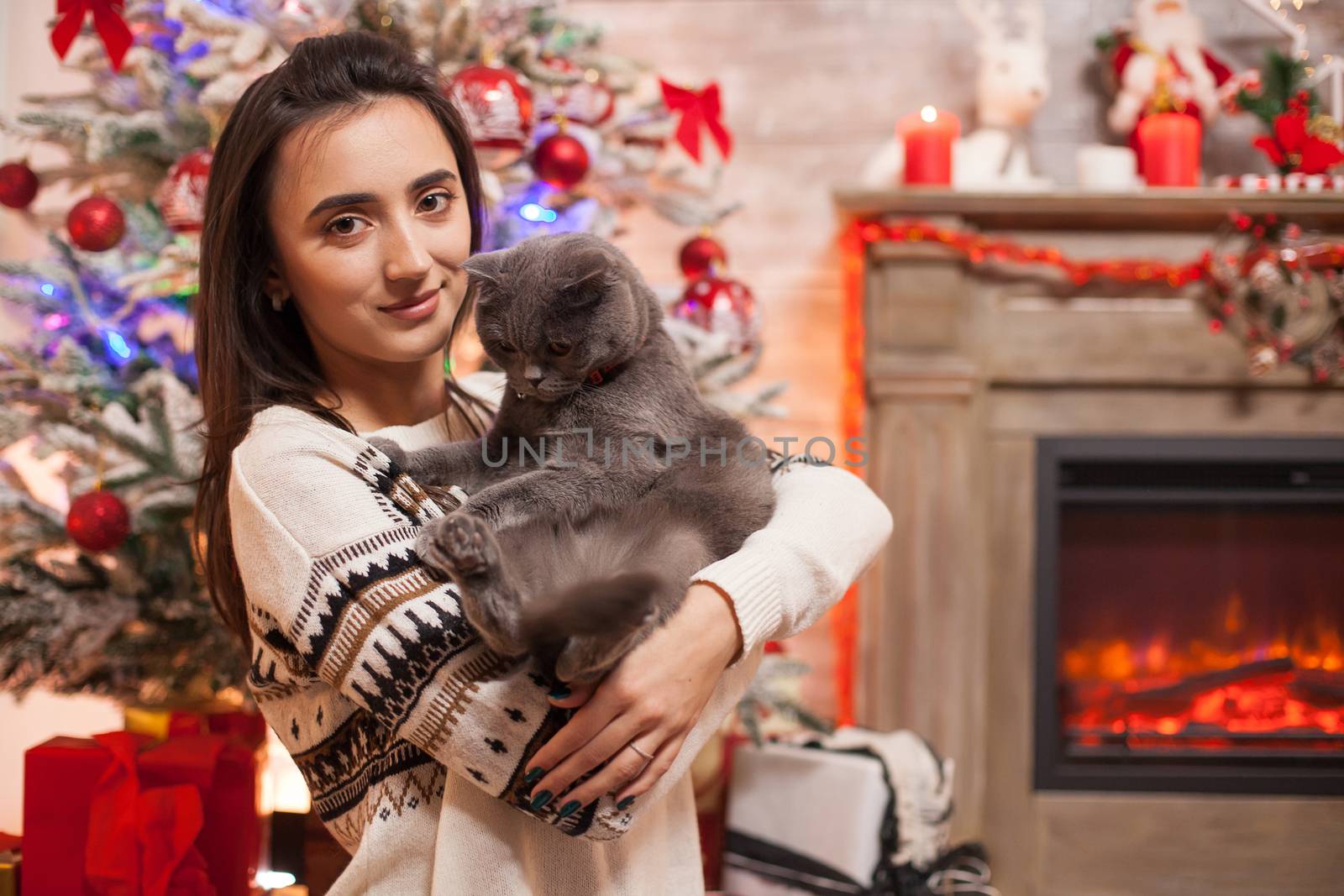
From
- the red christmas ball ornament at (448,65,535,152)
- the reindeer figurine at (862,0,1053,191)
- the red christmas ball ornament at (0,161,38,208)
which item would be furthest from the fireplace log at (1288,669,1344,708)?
the red christmas ball ornament at (0,161,38,208)

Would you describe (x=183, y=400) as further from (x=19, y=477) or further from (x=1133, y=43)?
(x=1133, y=43)

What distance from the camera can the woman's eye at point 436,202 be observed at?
A: 1.02 metres

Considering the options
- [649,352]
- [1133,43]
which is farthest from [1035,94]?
[649,352]

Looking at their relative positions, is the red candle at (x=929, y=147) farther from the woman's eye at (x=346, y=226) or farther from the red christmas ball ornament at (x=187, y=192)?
the woman's eye at (x=346, y=226)

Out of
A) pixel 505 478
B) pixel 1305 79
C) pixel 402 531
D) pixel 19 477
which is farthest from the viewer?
pixel 1305 79

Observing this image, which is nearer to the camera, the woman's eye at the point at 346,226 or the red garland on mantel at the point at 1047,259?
the woman's eye at the point at 346,226

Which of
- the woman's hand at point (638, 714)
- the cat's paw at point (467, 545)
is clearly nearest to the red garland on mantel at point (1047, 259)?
the woman's hand at point (638, 714)

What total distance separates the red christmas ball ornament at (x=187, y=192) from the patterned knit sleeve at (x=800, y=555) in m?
1.08

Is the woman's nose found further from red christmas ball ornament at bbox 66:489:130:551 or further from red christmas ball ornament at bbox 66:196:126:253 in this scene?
red christmas ball ornament at bbox 66:196:126:253

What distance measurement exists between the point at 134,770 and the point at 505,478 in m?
0.79

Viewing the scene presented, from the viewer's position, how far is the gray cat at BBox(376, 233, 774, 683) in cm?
77

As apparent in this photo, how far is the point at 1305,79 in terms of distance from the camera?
218 centimetres

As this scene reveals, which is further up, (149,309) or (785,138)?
(785,138)

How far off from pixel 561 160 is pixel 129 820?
3.95ft
